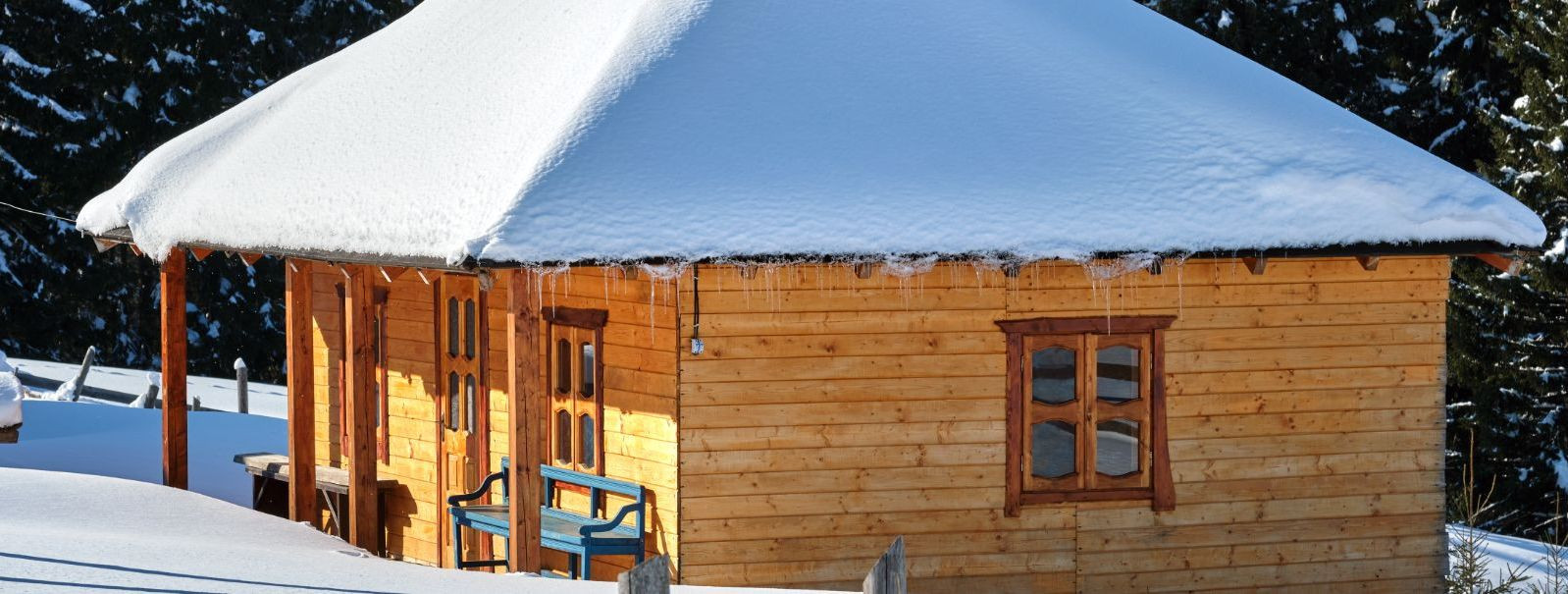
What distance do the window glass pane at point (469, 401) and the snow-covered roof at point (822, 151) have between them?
1.88 meters

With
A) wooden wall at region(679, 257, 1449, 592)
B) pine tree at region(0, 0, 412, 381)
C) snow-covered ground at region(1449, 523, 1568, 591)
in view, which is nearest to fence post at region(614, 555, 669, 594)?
wooden wall at region(679, 257, 1449, 592)

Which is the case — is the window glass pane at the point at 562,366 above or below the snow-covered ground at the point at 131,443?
above

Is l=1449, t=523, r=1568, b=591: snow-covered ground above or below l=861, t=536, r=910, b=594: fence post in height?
below

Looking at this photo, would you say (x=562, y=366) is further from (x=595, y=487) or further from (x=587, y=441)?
Result: (x=595, y=487)

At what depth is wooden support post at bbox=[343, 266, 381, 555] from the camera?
1257 cm

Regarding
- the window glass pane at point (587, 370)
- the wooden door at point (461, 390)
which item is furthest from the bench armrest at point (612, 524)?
the wooden door at point (461, 390)

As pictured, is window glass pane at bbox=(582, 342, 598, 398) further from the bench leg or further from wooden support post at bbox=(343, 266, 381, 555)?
wooden support post at bbox=(343, 266, 381, 555)

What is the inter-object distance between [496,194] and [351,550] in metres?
2.91

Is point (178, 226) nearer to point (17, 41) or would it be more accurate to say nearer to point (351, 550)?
point (351, 550)

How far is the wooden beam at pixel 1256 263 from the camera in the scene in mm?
11289

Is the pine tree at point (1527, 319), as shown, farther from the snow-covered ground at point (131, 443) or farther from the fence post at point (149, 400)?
the fence post at point (149, 400)

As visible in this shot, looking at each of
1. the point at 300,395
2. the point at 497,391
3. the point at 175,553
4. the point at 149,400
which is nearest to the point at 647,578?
the point at 175,553

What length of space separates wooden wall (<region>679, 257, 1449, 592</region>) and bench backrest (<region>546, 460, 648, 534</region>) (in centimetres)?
46

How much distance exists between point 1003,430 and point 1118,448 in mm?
856
